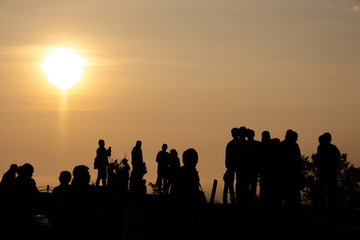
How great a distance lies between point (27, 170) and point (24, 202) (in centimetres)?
70

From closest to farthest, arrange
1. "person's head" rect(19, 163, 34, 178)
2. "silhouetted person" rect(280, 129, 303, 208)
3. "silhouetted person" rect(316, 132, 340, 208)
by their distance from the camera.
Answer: "person's head" rect(19, 163, 34, 178) → "silhouetted person" rect(280, 129, 303, 208) → "silhouetted person" rect(316, 132, 340, 208)

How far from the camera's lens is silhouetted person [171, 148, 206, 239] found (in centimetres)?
1335

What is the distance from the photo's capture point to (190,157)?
13.3 metres

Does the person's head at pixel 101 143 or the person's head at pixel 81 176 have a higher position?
the person's head at pixel 101 143

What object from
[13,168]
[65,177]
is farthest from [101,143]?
[65,177]

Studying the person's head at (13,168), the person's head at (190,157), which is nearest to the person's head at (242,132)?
the person's head at (13,168)

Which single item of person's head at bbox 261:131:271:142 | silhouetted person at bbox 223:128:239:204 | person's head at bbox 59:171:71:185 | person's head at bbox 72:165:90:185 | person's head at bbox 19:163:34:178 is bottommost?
person's head at bbox 72:165:90:185

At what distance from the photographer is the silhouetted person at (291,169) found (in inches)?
805

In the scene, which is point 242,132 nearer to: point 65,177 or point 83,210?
point 65,177

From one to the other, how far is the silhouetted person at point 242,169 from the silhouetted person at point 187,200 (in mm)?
8871

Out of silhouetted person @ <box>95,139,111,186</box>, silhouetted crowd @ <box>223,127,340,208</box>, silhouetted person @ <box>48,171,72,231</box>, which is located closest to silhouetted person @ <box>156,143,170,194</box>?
silhouetted person @ <box>95,139,111,186</box>

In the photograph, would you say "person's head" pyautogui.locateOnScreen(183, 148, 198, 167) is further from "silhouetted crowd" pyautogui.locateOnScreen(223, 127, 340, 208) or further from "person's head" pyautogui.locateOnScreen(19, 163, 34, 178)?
"silhouetted crowd" pyautogui.locateOnScreen(223, 127, 340, 208)

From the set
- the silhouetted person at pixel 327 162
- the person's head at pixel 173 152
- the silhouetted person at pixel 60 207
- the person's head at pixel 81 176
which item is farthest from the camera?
the person's head at pixel 173 152

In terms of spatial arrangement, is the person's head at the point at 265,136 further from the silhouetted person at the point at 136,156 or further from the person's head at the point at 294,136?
the silhouetted person at the point at 136,156
